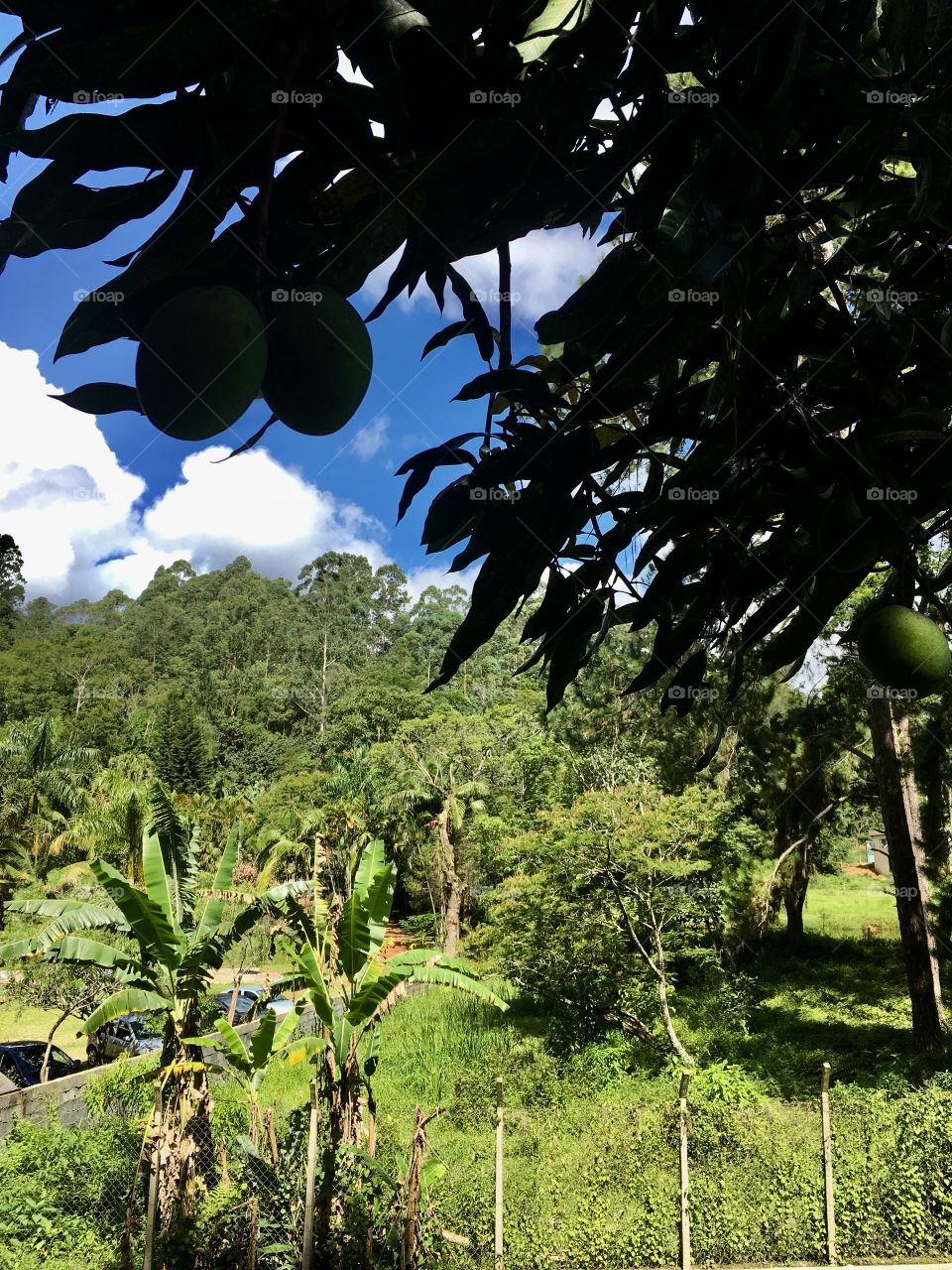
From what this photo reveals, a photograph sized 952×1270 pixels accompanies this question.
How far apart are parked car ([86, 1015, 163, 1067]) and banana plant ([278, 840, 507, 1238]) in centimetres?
552

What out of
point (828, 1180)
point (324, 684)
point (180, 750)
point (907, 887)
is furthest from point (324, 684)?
point (828, 1180)

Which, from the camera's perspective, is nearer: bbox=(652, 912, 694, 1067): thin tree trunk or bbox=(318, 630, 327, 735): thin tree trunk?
bbox=(652, 912, 694, 1067): thin tree trunk

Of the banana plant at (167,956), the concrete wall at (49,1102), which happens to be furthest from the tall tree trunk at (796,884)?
the banana plant at (167,956)

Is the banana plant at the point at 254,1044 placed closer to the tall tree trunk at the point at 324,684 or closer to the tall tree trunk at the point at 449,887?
the tall tree trunk at the point at 449,887

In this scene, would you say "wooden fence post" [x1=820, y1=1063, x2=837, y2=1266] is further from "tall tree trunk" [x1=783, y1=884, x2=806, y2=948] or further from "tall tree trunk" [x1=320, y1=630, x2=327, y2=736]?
"tall tree trunk" [x1=320, y1=630, x2=327, y2=736]

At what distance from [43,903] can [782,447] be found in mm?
6004

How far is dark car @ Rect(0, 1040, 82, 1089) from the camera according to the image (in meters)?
9.88

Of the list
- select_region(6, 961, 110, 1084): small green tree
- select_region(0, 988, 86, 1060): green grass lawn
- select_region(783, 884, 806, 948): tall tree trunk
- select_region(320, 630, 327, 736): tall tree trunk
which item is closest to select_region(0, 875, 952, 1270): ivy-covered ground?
select_region(6, 961, 110, 1084): small green tree

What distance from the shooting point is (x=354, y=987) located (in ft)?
18.9

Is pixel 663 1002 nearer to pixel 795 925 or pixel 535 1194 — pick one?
pixel 535 1194

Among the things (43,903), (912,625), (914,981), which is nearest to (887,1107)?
(914,981)

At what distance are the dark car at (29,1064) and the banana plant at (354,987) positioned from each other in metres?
5.76

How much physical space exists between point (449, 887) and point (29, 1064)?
32.4 feet

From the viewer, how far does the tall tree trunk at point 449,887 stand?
60.1 feet
